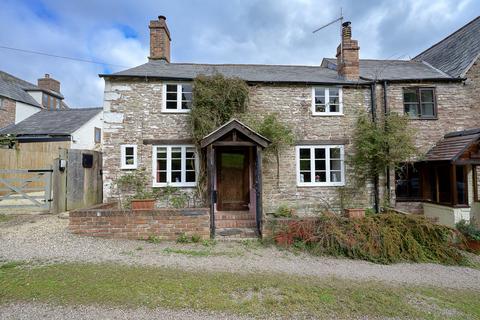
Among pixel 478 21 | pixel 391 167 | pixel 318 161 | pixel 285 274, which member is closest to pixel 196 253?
pixel 285 274

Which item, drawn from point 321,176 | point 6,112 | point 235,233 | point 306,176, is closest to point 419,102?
point 321,176

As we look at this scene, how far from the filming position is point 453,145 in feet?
31.1

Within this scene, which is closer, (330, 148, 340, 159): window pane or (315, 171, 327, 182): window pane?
(315, 171, 327, 182): window pane

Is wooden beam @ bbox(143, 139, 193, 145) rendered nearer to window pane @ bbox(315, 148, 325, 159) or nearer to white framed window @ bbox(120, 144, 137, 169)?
white framed window @ bbox(120, 144, 137, 169)

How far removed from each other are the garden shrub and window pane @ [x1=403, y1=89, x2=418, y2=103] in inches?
250

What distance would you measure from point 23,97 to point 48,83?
5.68 meters

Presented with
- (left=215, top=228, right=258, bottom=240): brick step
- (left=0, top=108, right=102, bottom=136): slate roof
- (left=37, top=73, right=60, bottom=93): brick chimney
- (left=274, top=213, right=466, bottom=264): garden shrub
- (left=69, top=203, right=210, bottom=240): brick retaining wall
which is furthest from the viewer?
(left=37, top=73, right=60, bottom=93): brick chimney

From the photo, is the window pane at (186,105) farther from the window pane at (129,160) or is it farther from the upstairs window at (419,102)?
the upstairs window at (419,102)

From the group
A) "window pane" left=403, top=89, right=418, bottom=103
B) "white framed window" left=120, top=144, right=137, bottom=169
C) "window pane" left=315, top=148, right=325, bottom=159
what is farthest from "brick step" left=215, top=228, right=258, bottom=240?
"window pane" left=403, top=89, right=418, bottom=103

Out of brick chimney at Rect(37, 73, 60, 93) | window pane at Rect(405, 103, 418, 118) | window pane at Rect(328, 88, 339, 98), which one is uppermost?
brick chimney at Rect(37, 73, 60, 93)

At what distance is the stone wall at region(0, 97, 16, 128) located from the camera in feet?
74.3

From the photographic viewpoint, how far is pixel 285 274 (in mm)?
5293

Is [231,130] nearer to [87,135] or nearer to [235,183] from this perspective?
[235,183]

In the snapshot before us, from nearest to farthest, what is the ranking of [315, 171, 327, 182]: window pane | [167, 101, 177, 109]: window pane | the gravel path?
the gravel path < [167, 101, 177, 109]: window pane < [315, 171, 327, 182]: window pane
